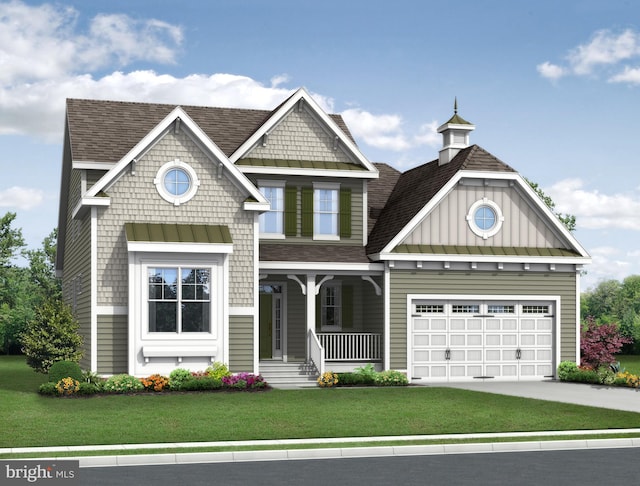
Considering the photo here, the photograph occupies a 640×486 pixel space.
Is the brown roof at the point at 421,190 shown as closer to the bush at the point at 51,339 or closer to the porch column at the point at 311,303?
the porch column at the point at 311,303

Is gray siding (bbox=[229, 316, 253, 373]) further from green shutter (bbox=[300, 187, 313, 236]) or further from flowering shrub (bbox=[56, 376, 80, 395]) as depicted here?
green shutter (bbox=[300, 187, 313, 236])

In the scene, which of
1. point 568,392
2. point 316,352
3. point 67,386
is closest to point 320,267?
point 316,352

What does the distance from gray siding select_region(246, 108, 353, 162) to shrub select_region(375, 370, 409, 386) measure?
7688mm

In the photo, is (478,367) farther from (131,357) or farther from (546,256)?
(131,357)

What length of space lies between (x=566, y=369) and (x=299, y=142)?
11.6 m

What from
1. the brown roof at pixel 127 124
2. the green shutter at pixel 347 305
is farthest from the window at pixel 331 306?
the brown roof at pixel 127 124

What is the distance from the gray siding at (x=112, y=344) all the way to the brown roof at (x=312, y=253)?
5406mm

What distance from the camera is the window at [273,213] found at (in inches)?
1244

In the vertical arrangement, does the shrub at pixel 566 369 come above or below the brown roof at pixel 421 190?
below

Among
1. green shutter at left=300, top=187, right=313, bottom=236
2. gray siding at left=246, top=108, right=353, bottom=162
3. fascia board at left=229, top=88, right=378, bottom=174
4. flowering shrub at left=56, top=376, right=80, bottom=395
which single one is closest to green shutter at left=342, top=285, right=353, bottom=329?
green shutter at left=300, top=187, right=313, bottom=236

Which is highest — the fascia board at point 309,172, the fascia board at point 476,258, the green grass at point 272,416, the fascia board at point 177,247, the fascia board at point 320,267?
the fascia board at point 309,172

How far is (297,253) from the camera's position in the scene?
101ft

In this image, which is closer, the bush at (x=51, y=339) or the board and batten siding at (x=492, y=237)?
the bush at (x=51, y=339)

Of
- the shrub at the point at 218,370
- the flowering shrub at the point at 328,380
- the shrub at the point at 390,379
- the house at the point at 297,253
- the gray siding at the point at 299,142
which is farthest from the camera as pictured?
the gray siding at the point at 299,142
